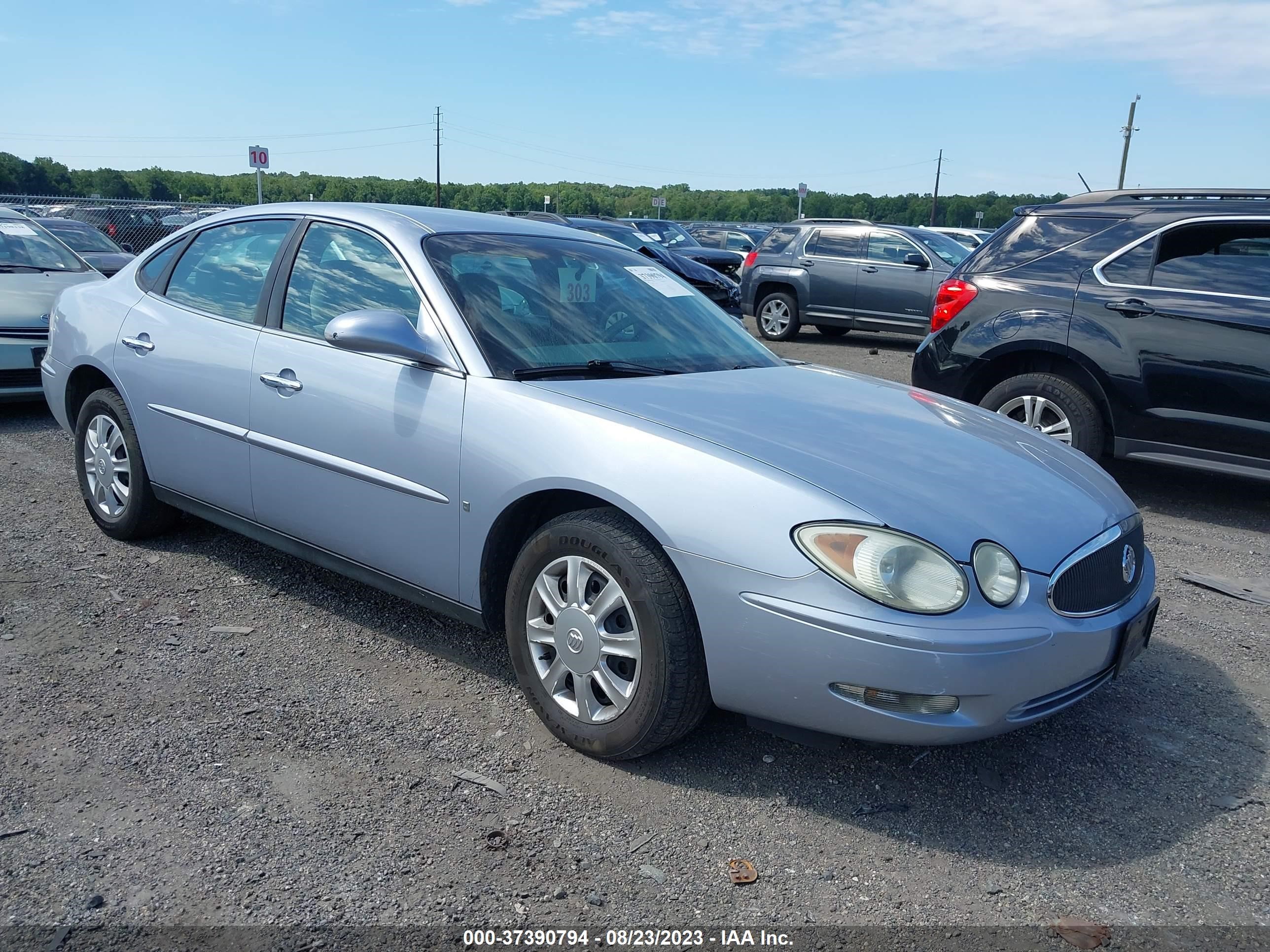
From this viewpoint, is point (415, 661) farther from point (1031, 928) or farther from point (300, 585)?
point (1031, 928)

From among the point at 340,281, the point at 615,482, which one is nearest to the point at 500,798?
the point at 615,482

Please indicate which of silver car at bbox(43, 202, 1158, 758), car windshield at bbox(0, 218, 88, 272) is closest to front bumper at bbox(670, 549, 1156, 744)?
silver car at bbox(43, 202, 1158, 758)

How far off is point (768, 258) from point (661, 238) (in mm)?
8924

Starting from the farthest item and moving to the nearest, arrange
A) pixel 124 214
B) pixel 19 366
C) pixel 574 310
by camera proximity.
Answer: pixel 124 214, pixel 19 366, pixel 574 310

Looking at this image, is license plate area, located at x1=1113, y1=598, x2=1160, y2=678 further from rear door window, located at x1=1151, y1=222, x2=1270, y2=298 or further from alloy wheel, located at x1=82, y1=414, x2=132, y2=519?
alloy wheel, located at x1=82, y1=414, x2=132, y2=519

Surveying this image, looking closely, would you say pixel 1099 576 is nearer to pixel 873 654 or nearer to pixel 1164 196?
pixel 873 654

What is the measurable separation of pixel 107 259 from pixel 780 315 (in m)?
8.89

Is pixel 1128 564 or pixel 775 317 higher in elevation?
pixel 775 317

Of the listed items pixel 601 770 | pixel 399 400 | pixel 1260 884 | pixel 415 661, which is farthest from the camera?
pixel 415 661

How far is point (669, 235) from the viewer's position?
80.7 ft

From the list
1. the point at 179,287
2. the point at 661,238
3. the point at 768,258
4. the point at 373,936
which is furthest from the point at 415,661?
the point at 661,238

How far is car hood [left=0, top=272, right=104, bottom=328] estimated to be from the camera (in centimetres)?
757

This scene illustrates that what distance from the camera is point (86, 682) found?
11.6 feet

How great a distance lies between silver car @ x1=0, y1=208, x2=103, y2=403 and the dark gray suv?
357 inches
